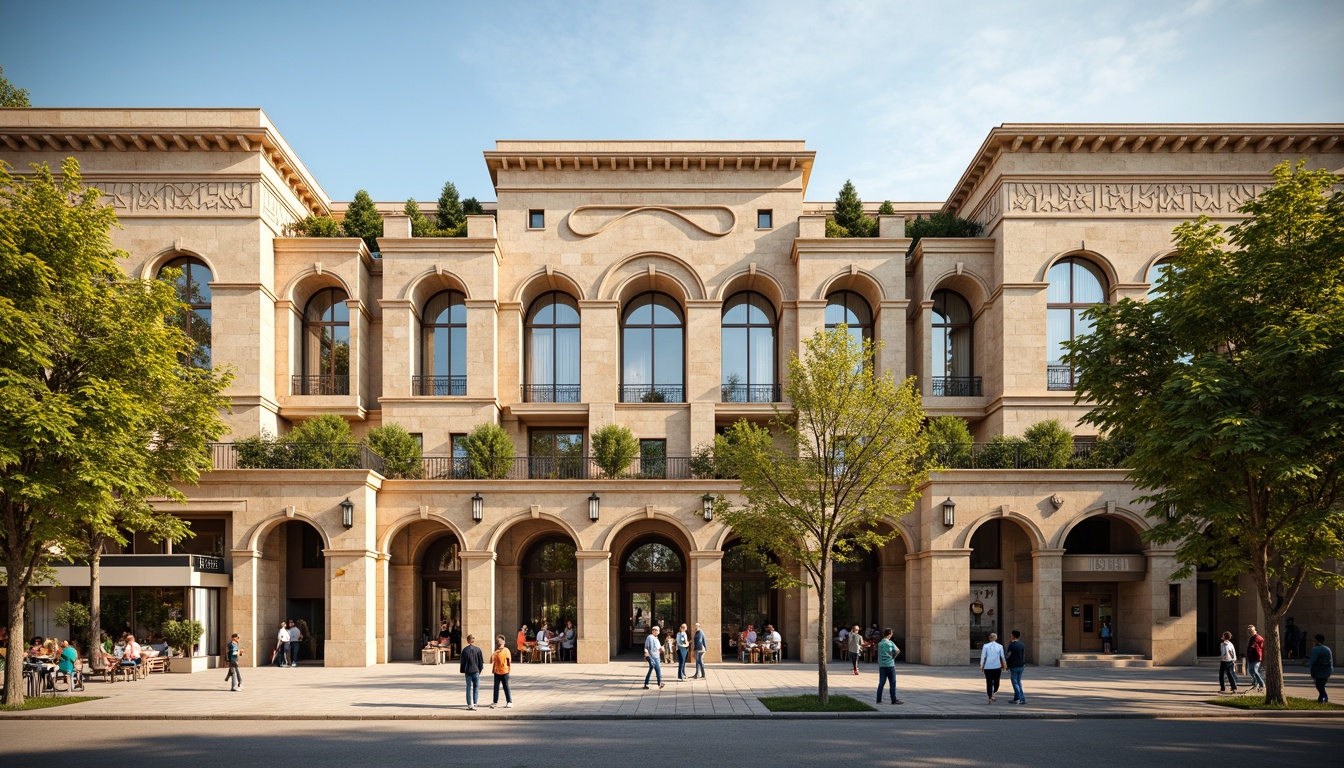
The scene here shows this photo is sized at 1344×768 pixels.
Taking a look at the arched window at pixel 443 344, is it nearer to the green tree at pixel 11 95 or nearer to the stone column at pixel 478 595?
the stone column at pixel 478 595

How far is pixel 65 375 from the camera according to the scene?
19844 mm

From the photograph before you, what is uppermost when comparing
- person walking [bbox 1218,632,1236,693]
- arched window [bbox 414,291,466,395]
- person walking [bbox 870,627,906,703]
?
arched window [bbox 414,291,466,395]

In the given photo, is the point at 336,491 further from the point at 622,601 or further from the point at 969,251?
the point at 969,251

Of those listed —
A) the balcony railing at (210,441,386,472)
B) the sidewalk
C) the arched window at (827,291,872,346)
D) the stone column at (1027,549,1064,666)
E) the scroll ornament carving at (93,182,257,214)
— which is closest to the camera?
the sidewalk

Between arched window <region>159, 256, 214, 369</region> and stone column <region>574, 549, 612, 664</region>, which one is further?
arched window <region>159, 256, 214, 369</region>

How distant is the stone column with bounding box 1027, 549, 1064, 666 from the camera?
27.2 meters

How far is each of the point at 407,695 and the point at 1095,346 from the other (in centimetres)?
1717

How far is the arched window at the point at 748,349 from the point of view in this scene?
34.8 m

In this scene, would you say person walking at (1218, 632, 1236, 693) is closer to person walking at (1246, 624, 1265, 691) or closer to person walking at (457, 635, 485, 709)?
person walking at (1246, 624, 1265, 691)

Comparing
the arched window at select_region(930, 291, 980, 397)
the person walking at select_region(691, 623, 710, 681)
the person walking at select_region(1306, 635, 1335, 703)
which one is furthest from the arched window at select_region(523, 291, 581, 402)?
the person walking at select_region(1306, 635, 1335, 703)

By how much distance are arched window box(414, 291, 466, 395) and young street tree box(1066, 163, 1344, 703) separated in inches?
867

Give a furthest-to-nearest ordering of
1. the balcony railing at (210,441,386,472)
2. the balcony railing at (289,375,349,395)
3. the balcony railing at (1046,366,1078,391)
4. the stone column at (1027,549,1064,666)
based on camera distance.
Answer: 1. the balcony railing at (289,375,349,395)
2. the balcony railing at (1046,366,1078,391)
3. the balcony railing at (210,441,386,472)
4. the stone column at (1027,549,1064,666)

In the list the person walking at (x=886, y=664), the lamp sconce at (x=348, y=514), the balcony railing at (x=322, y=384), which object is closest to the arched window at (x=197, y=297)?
the balcony railing at (x=322, y=384)

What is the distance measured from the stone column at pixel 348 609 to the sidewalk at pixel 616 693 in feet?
2.64
